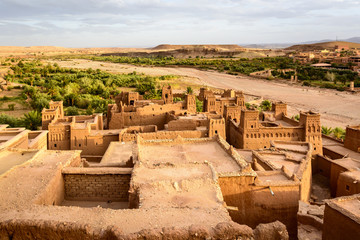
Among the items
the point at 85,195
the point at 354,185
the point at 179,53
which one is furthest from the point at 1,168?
the point at 179,53

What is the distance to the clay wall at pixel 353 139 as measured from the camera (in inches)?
773

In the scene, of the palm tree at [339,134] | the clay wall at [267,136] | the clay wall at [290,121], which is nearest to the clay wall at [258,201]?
the clay wall at [267,136]

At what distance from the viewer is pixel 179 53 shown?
16388 cm

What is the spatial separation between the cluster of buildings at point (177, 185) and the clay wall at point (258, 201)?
0.11 ft

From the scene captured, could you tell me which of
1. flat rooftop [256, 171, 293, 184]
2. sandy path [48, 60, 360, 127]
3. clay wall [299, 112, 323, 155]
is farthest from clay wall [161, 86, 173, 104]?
sandy path [48, 60, 360, 127]

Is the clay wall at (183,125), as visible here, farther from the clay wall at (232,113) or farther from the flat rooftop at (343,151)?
the flat rooftop at (343,151)

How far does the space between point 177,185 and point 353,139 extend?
53.9 ft

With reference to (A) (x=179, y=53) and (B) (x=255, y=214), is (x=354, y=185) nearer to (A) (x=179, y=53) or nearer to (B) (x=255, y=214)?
(B) (x=255, y=214)

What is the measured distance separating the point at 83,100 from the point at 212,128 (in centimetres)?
2087

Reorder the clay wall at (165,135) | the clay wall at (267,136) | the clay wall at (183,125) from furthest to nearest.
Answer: the clay wall at (267,136) < the clay wall at (183,125) < the clay wall at (165,135)

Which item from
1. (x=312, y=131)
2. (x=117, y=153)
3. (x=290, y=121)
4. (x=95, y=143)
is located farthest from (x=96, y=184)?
(x=290, y=121)

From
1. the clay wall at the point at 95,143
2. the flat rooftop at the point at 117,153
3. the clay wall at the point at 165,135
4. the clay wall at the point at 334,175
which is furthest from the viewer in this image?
the clay wall at the point at 95,143

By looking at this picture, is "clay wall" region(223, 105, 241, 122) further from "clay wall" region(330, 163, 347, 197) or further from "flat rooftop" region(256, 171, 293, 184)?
"flat rooftop" region(256, 171, 293, 184)

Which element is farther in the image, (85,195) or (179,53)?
(179,53)
